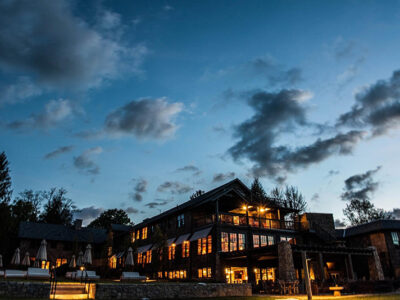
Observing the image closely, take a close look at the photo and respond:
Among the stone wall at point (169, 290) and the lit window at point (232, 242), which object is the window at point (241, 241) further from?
the stone wall at point (169, 290)

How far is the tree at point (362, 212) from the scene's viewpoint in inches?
2117

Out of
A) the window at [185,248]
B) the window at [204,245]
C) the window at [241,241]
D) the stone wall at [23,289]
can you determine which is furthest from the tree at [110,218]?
the stone wall at [23,289]

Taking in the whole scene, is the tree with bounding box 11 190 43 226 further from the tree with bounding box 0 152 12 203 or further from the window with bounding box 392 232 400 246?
the window with bounding box 392 232 400 246

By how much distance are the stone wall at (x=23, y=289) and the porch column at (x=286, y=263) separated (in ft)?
46.3

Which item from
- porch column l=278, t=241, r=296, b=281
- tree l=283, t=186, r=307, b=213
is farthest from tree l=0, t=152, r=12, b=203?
tree l=283, t=186, r=307, b=213

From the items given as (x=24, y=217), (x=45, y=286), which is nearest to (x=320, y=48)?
(x=45, y=286)

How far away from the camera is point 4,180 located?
40.9 metres

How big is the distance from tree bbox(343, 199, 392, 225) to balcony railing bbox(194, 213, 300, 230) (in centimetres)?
2926

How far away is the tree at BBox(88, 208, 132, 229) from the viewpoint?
226ft

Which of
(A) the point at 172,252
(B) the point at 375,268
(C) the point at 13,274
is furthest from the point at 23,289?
(B) the point at 375,268

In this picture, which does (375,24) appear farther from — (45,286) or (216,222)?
(45,286)

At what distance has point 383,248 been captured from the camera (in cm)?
2992

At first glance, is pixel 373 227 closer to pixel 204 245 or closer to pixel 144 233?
pixel 204 245

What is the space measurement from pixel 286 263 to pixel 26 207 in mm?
48175
